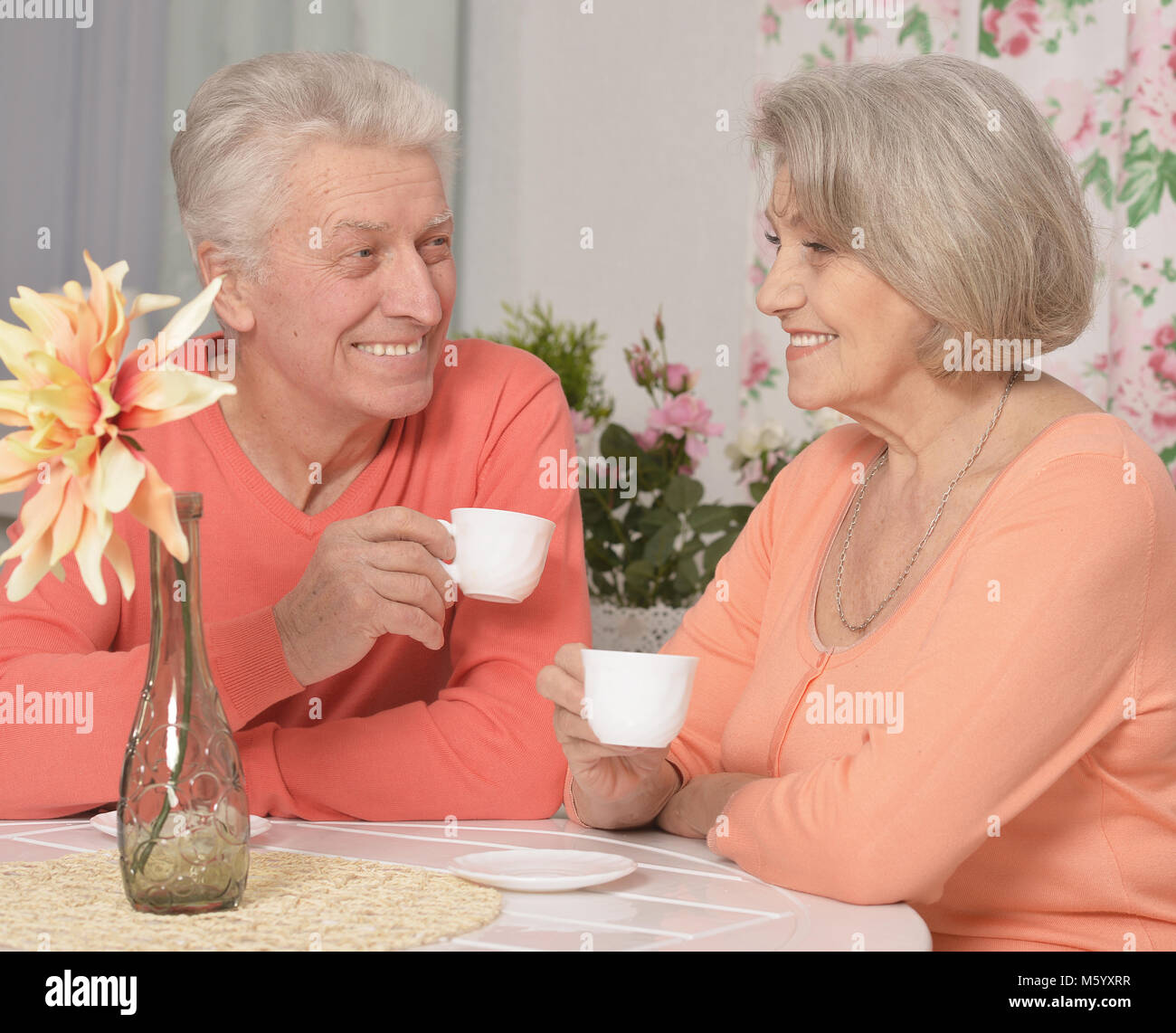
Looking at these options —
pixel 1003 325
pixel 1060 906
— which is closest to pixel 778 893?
pixel 1060 906

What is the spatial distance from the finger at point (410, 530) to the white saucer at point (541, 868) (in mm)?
290

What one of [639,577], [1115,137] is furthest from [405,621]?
[1115,137]

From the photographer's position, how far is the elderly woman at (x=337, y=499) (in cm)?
131

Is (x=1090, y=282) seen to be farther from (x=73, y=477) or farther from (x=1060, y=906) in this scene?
(x=73, y=477)

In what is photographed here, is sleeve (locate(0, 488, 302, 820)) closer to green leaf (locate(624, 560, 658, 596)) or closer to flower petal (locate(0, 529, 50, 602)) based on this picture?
flower petal (locate(0, 529, 50, 602))

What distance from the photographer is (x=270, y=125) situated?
1468mm

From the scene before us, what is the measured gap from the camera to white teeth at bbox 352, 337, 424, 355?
4.99 feet

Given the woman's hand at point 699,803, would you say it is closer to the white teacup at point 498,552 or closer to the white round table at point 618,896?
the white round table at point 618,896

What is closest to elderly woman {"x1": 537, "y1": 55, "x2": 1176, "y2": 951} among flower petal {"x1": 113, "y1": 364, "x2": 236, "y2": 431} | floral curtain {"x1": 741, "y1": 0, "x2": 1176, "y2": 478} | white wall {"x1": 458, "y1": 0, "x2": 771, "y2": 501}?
flower petal {"x1": 113, "y1": 364, "x2": 236, "y2": 431}

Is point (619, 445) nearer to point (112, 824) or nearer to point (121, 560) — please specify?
point (112, 824)

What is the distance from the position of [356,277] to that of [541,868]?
0.73 meters

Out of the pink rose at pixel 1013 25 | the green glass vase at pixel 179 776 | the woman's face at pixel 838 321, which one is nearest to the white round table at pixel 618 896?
the green glass vase at pixel 179 776

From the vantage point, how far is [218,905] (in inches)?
35.6

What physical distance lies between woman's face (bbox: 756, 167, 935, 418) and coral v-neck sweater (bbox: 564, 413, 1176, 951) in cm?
17
